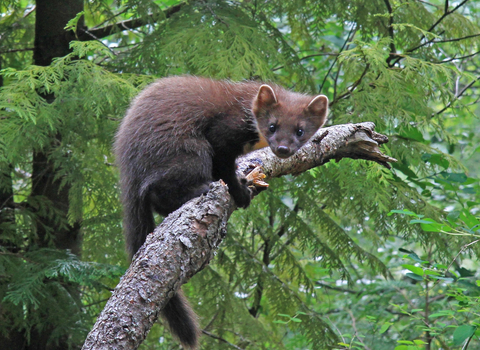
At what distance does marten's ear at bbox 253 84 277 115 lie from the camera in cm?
410

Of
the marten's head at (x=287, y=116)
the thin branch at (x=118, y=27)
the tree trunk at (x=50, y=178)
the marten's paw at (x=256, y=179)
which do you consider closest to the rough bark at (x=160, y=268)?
the marten's paw at (x=256, y=179)

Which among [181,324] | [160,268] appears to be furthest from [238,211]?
[160,268]

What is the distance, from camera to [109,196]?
4.93m

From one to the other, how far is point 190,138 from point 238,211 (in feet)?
5.18

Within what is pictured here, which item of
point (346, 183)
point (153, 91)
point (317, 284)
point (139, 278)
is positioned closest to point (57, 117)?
point (153, 91)

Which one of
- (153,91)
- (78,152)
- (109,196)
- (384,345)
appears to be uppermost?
(153,91)

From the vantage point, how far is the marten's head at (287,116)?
4.04 metres

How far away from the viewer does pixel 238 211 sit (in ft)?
17.0

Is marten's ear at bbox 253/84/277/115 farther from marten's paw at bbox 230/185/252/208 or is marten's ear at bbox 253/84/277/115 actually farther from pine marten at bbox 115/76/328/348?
marten's paw at bbox 230/185/252/208

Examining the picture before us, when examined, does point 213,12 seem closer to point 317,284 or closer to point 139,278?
point 139,278

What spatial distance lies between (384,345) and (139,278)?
4085 mm

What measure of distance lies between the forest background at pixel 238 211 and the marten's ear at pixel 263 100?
37 cm

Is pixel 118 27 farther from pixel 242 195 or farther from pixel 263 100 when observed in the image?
pixel 242 195

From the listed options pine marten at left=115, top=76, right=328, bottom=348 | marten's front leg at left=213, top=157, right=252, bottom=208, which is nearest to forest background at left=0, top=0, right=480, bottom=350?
pine marten at left=115, top=76, right=328, bottom=348
